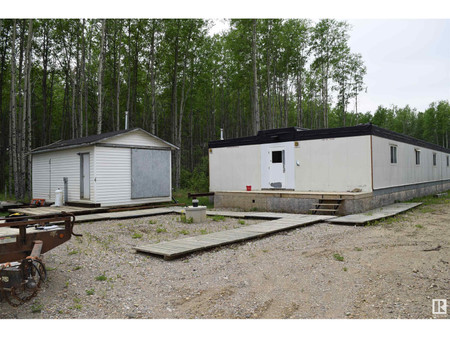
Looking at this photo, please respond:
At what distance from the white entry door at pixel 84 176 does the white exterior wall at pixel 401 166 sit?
10.00 metres

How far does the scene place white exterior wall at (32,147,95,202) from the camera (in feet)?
40.3

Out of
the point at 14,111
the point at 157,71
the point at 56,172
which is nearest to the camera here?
the point at 56,172

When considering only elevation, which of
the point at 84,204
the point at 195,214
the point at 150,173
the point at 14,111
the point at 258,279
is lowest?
the point at 258,279

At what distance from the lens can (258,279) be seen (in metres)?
4.33

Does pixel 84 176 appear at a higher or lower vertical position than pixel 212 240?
higher

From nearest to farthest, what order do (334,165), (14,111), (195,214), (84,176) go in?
(195,214), (334,165), (84,176), (14,111)

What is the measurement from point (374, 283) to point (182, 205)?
993 cm

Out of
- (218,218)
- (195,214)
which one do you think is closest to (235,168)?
(218,218)

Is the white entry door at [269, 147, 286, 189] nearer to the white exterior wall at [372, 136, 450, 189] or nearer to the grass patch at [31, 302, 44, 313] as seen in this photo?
the white exterior wall at [372, 136, 450, 189]

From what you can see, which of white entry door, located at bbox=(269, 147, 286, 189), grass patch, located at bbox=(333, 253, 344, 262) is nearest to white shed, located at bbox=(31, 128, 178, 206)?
white entry door, located at bbox=(269, 147, 286, 189)

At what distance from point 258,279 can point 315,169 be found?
800 cm

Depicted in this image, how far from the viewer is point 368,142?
34.6 feet

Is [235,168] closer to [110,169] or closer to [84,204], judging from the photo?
[110,169]

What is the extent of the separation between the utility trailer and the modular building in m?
8.05
